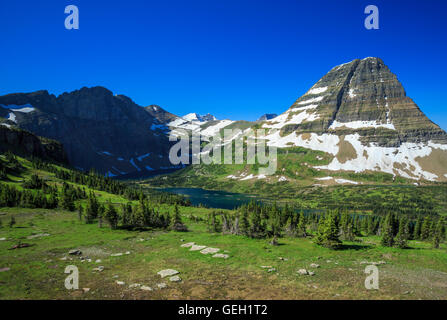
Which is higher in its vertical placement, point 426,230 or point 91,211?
point 91,211

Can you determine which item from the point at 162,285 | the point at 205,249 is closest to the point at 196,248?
the point at 205,249

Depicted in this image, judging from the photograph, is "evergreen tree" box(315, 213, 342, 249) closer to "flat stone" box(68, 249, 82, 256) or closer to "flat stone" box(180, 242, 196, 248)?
"flat stone" box(180, 242, 196, 248)

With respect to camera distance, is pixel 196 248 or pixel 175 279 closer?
pixel 175 279

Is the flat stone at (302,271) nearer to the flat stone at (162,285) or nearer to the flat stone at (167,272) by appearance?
the flat stone at (167,272)

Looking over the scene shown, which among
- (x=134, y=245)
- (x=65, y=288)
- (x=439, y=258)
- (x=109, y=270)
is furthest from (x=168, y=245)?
(x=439, y=258)

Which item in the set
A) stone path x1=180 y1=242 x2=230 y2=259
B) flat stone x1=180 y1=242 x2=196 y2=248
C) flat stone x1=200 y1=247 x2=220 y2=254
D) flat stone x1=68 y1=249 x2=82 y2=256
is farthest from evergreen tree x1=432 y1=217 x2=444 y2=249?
flat stone x1=68 y1=249 x2=82 y2=256

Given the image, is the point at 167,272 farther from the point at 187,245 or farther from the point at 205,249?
the point at 187,245

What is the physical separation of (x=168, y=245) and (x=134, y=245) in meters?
6.95

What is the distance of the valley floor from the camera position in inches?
897

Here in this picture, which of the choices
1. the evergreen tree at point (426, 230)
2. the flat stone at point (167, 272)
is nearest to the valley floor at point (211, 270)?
the flat stone at point (167, 272)

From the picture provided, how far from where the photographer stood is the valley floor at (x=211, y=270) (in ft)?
74.7

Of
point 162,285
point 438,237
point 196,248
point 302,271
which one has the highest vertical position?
point 162,285

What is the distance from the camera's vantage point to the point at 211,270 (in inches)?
1172
